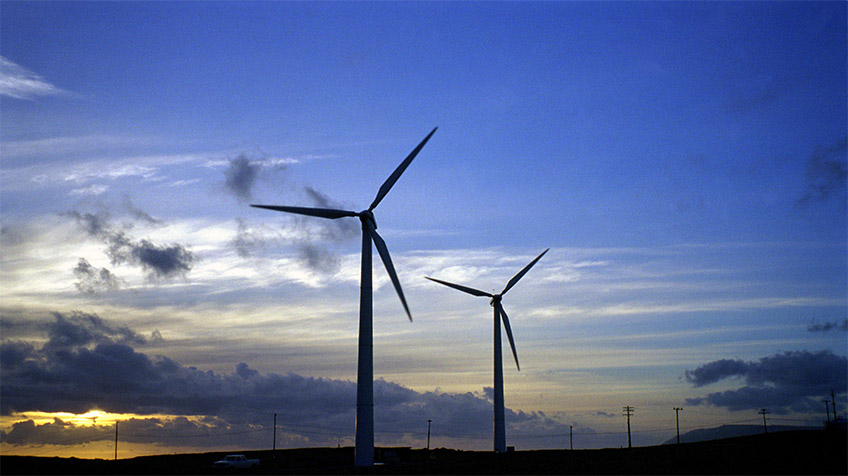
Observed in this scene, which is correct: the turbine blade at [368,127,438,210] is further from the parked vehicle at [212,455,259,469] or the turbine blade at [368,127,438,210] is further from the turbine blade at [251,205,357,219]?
the parked vehicle at [212,455,259,469]

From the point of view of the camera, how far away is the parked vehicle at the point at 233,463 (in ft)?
278

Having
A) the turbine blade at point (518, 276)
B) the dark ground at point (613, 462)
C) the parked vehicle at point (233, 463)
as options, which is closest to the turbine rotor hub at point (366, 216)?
the dark ground at point (613, 462)

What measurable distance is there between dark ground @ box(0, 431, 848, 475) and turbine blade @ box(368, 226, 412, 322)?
62.2 feet

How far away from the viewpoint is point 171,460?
99.1 m

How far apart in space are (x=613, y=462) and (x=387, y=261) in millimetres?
34845

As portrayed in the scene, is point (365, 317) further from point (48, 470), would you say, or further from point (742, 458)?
point (742, 458)

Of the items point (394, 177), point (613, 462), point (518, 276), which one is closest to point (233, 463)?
point (394, 177)

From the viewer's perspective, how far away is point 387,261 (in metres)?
77.1

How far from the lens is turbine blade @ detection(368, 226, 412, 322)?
69.6m

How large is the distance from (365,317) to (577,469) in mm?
27128

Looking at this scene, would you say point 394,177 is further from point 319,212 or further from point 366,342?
point 366,342

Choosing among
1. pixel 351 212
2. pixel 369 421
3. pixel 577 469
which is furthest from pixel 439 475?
pixel 351 212

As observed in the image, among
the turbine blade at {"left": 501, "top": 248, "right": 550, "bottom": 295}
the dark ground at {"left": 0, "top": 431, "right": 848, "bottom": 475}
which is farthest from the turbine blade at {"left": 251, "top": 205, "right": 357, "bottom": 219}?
the turbine blade at {"left": 501, "top": 248, "right": 550, "bottom": 295}

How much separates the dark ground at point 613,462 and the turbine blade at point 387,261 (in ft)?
62.2
